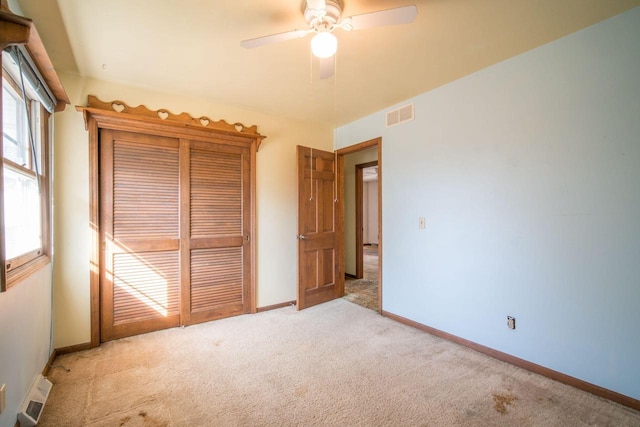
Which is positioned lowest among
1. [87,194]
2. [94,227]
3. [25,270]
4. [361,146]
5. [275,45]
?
[25,270]

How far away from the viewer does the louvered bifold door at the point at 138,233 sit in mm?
2635

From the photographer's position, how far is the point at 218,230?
318 cm

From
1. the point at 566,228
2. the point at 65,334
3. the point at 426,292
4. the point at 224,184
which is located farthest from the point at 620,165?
the point at 65,334

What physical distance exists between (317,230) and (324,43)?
244 cm

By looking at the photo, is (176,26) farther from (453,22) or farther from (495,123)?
(495,123)

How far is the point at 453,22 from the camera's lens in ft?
6.06

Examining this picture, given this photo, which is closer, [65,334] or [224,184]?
[65,334]

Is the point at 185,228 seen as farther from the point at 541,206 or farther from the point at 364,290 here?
the point at 541,206

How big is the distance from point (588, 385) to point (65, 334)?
13.6ft

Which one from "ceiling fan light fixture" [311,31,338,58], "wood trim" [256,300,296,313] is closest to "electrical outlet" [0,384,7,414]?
"wood trim" [256,300,296,313]

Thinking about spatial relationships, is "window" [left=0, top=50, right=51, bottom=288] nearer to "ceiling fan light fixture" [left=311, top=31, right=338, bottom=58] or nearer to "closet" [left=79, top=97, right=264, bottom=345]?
"closet" [left=79, top=97, right=264, bottom=345]

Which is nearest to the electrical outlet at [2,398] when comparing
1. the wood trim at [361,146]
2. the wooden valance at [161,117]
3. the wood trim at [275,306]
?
the wooden valance at [161,117]

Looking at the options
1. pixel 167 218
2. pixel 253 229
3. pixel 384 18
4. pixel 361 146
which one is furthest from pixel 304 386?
pixel 361 146

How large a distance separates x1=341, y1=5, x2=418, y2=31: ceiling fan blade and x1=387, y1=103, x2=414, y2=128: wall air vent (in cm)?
169
